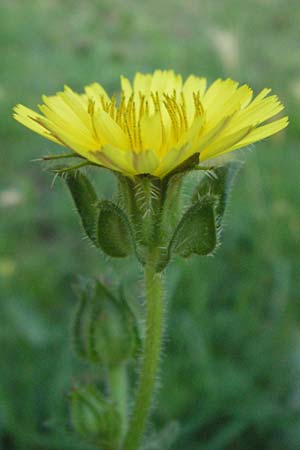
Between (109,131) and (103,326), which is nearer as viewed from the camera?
(109,131)

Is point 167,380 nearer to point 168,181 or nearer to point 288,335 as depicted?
point 288,335

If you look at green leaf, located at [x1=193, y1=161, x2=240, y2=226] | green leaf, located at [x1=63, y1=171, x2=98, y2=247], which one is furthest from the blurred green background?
green leaf, located at [x1=193, y1=161, x2=240, y2=226]

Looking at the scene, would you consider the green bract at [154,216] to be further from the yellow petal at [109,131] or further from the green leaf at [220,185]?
the yellow petal at [109,131]

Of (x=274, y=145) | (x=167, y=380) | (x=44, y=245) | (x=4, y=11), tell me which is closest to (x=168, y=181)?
(x=167, y=380)

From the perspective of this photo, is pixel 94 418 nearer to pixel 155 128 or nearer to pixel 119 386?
pixel 119 386

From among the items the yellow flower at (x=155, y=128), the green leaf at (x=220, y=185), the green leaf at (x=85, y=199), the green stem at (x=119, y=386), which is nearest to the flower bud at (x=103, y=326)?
the green stem at (x=119, y=386)

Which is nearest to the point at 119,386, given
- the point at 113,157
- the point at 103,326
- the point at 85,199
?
the point at 103,326
